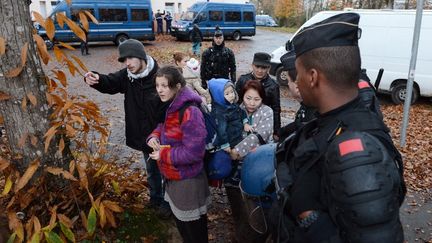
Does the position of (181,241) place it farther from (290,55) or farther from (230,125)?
(290,55)

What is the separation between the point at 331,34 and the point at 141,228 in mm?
2658

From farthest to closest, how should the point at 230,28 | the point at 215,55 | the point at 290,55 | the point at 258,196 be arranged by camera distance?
the point at 230,28
the point at 215,55
the point at 258,196
the point at 290,55

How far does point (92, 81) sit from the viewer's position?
3.55 m

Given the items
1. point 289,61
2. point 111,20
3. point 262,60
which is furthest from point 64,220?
point 111,20

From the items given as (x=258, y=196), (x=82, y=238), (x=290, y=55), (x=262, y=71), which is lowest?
(x=82, y=238)

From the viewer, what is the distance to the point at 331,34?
1517mm

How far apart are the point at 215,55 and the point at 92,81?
12.1 feet

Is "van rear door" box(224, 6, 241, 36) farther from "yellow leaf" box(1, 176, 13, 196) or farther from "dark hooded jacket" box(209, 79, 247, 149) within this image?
"yellow leaf" box(1, 176, 13, 196)

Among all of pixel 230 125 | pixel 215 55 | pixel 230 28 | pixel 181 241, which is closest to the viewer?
pixel 230 125

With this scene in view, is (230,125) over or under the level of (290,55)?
under

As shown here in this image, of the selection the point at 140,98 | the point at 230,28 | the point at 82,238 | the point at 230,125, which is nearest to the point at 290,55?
the point at 230,125

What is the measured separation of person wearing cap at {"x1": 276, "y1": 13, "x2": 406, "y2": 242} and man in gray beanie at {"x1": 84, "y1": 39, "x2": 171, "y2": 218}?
6.54 feet

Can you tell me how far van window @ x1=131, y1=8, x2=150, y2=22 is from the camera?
66.4ft

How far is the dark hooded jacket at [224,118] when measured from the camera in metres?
3.05
